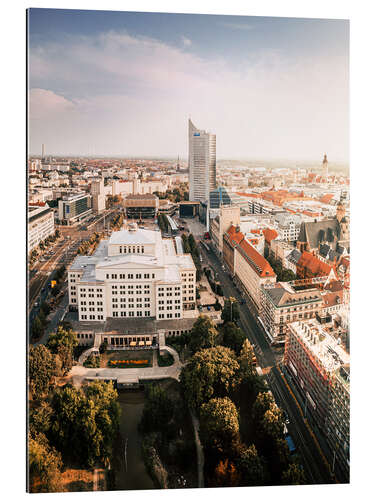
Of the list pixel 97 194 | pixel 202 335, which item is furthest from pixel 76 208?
pixel 202 335

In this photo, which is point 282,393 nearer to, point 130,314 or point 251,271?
point 251,271

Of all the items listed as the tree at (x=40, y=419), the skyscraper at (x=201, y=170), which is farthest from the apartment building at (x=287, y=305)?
the tree at (x=40, y=419)

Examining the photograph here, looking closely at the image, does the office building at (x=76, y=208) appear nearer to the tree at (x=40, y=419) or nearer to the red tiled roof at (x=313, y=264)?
the tree at (x=40, y=419)

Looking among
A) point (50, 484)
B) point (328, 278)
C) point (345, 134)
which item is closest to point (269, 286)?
point (328, 278)

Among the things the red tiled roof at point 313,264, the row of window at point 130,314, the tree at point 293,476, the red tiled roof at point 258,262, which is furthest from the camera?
the red tiled roof at point 258,262

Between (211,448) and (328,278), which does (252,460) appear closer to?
(211,448)

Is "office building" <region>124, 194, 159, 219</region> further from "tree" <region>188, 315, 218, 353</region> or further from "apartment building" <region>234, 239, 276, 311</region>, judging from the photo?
"tree" <region>188, 315, 218, 353</region>
